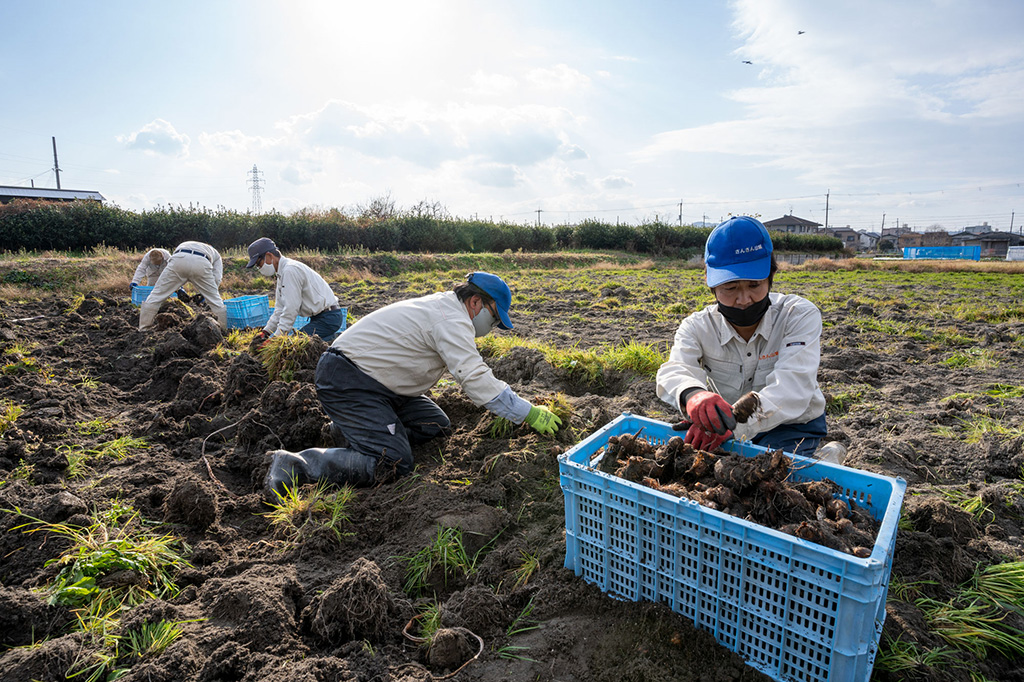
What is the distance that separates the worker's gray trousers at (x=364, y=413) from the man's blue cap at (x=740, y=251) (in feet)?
8.18

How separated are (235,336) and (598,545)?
6695 millimetres

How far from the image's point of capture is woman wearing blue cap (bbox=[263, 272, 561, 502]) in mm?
3654

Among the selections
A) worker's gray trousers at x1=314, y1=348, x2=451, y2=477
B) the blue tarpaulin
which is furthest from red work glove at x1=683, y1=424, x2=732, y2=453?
the blue tarpaulin

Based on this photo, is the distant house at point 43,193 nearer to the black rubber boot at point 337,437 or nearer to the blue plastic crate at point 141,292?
the blue plastic crate at point 141,292

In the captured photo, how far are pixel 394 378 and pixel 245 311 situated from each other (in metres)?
5.90

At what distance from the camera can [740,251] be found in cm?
259

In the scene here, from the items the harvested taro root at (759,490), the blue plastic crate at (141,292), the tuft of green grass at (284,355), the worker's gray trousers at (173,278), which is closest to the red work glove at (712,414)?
the harvested taro root at (759,490)

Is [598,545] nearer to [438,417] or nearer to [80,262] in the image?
[438,417]

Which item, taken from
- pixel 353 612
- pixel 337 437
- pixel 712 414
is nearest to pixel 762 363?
pixel 712 414

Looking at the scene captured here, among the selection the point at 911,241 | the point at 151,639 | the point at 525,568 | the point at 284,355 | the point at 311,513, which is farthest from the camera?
the point at 911,241

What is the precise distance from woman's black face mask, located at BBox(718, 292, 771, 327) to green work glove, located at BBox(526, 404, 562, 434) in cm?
140

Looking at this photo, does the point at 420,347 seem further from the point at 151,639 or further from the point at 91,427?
the point at 91,427

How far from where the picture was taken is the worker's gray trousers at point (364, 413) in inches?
151

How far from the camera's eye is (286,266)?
6.59 m
